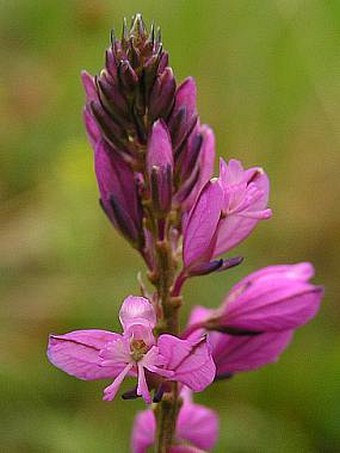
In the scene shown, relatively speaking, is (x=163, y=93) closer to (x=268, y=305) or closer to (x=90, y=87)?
(x=90, y=87)

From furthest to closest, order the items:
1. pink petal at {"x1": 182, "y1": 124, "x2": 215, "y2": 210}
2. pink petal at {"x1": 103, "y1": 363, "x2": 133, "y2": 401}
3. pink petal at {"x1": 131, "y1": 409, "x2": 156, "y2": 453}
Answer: pink petal at {"x1": 131, "y1": 409, "x2": 156, "y2": 453} < pink petal at {"x1": 182, "y1": 124, "x2": 215, "y2": 210} < pink petal at {"x1": 103, "y1": 363, "x2": 133, "y2": 401}

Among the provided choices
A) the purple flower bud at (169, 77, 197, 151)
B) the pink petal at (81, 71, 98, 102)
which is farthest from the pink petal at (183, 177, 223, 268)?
the pink petal at (81, 71, 98, 102)

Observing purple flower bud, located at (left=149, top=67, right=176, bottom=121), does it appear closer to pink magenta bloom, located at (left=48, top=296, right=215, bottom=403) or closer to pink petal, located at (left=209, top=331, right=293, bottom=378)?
pink magenta bloom, located at (left=48, top=296, right=215, bottom=403)

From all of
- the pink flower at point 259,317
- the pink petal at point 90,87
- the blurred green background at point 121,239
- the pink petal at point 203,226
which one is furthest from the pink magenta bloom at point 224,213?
the blurred green background at point 121,239

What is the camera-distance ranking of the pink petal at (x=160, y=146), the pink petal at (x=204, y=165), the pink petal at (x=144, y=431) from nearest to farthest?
the pink petal at (x=160, y=146)
the pink petal at (x=204, y=165)
the pink petal at (x=144, y=431)

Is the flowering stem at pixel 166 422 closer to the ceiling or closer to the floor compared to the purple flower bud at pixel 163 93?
closer to the floor

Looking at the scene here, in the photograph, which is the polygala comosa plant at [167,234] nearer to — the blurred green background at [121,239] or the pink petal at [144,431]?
the pink petal at [144,431]
